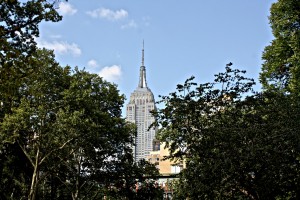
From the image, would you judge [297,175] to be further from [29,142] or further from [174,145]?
[29,142]

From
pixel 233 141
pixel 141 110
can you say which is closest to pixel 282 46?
pixel 233 141

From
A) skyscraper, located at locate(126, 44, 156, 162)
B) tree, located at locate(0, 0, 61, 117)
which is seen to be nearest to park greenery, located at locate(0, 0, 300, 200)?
tree, located at locate(0, 0, 61, 117)

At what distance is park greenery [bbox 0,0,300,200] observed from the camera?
14.0m

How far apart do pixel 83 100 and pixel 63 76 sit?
237cm

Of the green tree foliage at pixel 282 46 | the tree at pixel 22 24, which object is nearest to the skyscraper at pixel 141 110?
the green tree foliage at pixel 282 46

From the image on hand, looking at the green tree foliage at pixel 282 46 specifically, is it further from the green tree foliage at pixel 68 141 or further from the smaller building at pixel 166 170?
the green tree foliage at pixel 68 141

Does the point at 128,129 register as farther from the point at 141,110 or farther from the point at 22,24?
the point at 141,110

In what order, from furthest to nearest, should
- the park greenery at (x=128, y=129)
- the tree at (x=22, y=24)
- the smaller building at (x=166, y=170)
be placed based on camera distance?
the smaller building at (x=166, y=170)
the park greenery at (x=128, y=129)
the tree at (x=22, y=24)

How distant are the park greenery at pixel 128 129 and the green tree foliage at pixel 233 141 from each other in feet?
0.13

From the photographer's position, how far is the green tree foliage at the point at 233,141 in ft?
47.1

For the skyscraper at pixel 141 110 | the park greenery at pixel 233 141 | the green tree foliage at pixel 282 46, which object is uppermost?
the skyscraper at pixel 141 110

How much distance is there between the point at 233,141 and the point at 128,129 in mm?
13953

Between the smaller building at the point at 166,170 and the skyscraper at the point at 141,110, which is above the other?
the skyscraper at the point at 141,110

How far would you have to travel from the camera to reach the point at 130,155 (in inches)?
1112
